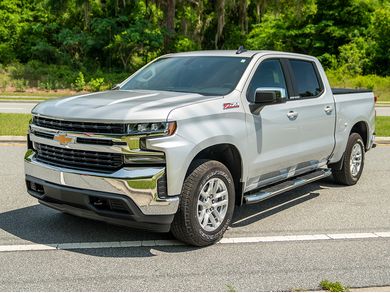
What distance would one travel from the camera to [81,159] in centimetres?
478

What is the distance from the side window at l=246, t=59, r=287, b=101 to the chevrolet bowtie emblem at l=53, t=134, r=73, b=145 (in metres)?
1.93

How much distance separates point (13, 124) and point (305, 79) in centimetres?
924

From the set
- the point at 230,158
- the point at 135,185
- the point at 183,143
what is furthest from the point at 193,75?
the point at 135,185

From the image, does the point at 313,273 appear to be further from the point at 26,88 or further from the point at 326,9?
the point at 326,9

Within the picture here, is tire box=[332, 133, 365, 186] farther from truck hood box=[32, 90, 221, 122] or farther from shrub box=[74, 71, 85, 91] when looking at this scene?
shrub box=[74, 71, 85, 91]

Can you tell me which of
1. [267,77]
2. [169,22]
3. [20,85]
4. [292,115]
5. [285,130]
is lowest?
[20,85]

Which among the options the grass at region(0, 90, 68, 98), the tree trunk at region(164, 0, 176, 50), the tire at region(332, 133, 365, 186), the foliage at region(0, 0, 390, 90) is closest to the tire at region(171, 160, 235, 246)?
the tire at region(332, 133, 365, 186)

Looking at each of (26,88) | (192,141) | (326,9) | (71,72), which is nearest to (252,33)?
(326,9)

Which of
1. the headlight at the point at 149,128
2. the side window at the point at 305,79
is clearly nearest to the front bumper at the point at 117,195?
the headlight at the point at 149,128

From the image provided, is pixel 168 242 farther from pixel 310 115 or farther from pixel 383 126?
pixel 383 126

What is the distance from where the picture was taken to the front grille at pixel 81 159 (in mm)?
4625

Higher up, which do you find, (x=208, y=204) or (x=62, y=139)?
(x=62, y=139)

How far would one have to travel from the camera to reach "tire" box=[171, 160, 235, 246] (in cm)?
477

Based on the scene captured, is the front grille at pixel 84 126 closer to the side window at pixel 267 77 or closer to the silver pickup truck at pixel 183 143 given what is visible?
the silver pickup truck at pixel 183 143
